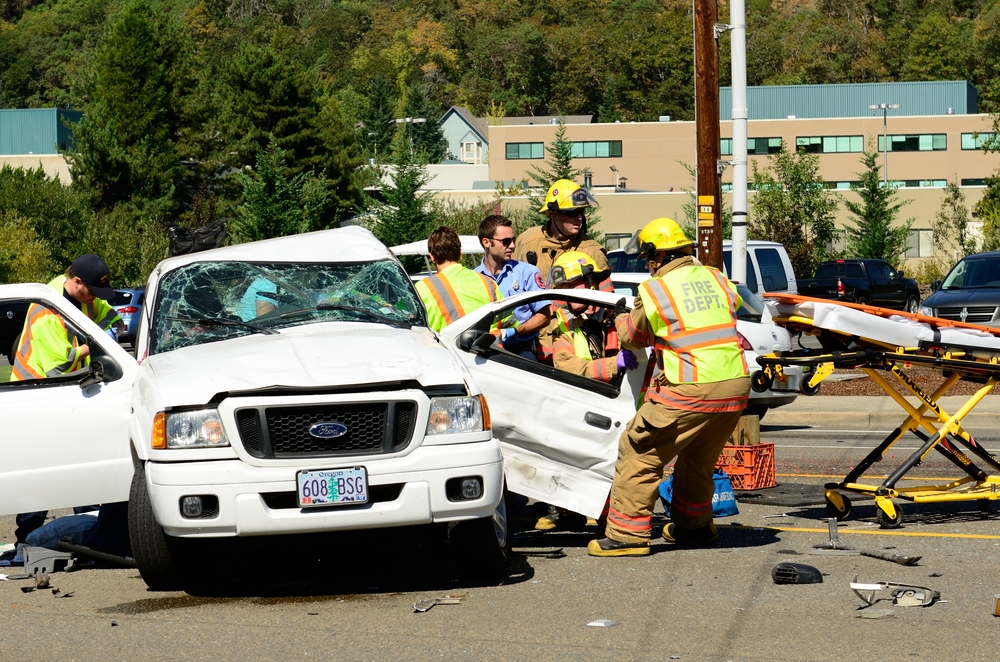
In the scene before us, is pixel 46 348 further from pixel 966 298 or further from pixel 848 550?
pixel 966 298

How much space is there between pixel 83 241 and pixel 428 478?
50.2 meters

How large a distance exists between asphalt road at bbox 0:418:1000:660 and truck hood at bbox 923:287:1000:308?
14118mm

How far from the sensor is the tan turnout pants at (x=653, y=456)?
7602 mm

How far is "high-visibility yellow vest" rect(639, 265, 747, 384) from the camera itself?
7559 mm

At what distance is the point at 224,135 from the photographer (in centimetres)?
6938

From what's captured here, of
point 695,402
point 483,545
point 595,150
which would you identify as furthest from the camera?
point 595,150

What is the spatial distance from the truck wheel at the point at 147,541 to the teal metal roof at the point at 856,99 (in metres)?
80.5

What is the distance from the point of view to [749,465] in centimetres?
1030

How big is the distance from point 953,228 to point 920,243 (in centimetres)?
733

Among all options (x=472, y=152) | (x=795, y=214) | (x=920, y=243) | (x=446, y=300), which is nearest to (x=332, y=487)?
(x=446, y=300)

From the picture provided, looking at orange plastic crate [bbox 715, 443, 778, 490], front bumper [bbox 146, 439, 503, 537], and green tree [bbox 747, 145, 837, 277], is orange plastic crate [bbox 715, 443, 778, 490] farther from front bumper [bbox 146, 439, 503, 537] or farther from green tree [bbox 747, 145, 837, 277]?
green tree [bbox 747, 145, 837, 277]

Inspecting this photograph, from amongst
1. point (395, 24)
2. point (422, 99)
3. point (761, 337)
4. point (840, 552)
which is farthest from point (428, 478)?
point (395, 24)

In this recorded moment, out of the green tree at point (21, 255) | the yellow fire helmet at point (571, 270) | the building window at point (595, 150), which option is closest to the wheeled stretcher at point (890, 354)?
the yellow fire helmet at point (571, 270)

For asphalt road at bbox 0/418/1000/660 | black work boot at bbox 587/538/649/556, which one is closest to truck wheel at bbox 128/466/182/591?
asphalt road at bbox 0/418/1000/660
